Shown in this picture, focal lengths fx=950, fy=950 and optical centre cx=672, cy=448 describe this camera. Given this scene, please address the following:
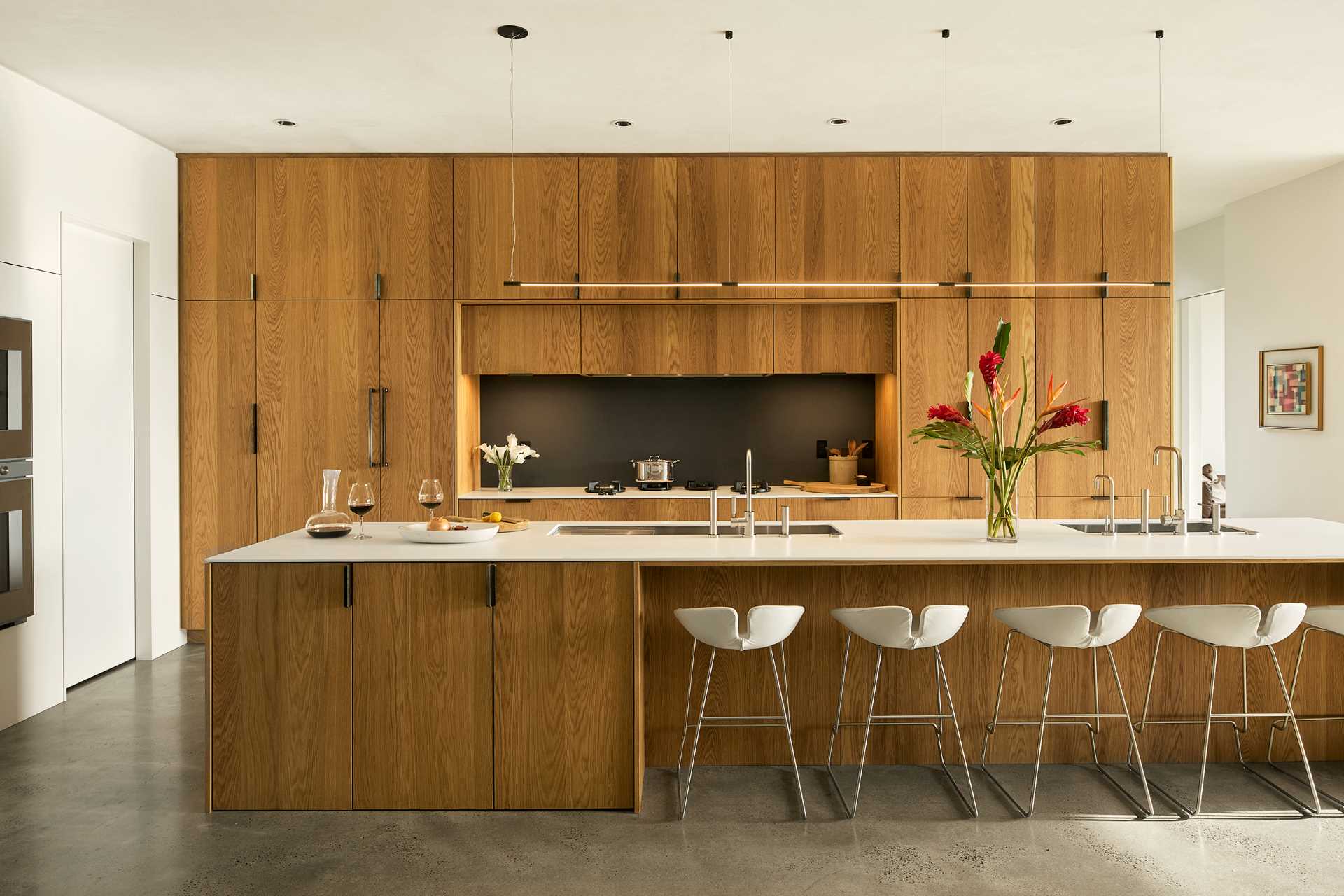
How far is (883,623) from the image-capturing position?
3.08m

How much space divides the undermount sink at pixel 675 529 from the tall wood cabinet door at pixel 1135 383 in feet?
8.03

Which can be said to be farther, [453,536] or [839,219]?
[839,219]

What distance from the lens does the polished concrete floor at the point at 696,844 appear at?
106 inches

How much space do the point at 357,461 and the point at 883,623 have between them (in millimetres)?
3511

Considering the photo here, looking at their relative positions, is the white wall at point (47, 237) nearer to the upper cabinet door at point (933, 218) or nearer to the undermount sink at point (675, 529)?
the undermount sink at point (675, 529)

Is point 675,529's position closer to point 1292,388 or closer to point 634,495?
point 634,495

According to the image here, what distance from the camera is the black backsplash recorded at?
20.1ft

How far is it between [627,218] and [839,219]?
1217 millimetres

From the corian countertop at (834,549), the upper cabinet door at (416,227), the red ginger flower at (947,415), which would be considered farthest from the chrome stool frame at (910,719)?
the upper cabinet door at (416,227)

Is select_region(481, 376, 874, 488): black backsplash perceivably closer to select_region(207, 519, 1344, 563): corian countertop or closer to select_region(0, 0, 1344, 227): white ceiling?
select_region(0, 0, 1344, 227): white ceiling

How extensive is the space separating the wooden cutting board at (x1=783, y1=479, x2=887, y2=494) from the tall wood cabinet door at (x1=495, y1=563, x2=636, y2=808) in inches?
108

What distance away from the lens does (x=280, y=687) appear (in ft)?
10.4

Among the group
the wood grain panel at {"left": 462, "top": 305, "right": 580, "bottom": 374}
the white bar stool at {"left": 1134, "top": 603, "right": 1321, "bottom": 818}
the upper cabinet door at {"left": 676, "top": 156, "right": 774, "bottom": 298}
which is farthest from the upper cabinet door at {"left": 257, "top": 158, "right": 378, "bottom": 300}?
the white bar stool at {"left": 1134, "top": 603, "right": 1321, "bottom": 818}

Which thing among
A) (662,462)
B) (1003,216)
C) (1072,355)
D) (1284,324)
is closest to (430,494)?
(662,462)
